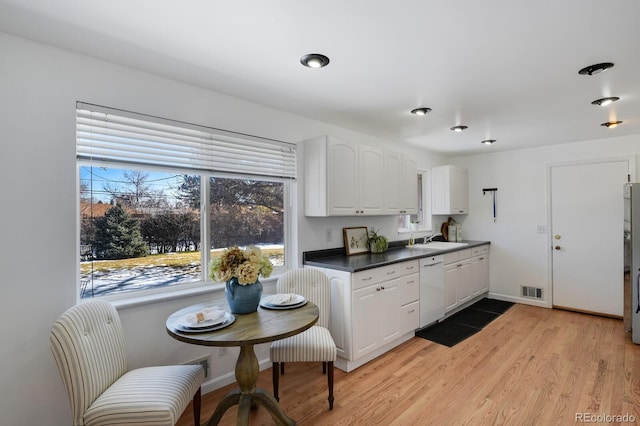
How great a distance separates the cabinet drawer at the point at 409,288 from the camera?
3.26m

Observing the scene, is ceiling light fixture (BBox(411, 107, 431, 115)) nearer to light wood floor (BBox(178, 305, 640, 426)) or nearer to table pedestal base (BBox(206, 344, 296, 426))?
light wood floor (BBox(178, 305, 640, 426))

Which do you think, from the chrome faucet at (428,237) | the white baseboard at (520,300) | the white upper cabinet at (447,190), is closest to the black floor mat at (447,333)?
the chrome faucet at (428,237)

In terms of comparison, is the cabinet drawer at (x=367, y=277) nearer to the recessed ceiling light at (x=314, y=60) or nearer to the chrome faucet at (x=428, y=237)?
the recessed ceiling light at (x=314, y=60)

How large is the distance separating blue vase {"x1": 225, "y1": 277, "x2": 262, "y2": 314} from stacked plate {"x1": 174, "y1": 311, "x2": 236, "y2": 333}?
0.37ft

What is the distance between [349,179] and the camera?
10.6 ft

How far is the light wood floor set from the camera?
84.7 inches

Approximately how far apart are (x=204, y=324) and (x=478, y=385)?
2.19m

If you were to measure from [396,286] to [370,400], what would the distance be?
3.74 feet

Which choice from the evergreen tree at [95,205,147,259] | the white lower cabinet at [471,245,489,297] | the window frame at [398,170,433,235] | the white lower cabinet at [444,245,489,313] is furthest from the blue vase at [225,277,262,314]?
the white lower cabinet at [471,245,489,297]

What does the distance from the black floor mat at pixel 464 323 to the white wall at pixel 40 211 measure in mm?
2820

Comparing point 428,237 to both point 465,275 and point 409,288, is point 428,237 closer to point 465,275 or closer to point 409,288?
point 465,275

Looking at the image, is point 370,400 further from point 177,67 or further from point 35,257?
point 177,67

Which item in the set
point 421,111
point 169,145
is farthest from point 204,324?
point 421,111

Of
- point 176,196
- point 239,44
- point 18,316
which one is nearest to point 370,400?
point 176,196
